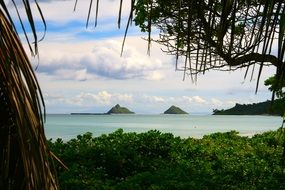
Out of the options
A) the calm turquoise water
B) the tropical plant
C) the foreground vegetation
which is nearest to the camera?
the tropical plant

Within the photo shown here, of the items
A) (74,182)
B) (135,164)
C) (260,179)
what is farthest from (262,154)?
(74,182)

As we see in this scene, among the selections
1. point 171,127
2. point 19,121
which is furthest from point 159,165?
point 171,127

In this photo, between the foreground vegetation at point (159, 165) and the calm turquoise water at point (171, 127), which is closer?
the foreground vegetation at point (159, 165)

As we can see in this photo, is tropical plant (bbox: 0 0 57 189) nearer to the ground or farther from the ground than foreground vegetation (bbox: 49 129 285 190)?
farther from the ground

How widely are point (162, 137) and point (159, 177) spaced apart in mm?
4069

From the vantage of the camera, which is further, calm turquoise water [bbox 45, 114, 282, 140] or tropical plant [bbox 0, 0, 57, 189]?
calm turquoise water [bbox 45, 114, 282, 140]

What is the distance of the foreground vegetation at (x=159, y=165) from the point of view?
9.46 meters

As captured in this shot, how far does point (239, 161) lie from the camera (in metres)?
12.5

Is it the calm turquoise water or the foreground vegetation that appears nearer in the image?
the foreground vegetation

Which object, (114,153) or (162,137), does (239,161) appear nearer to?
(162,137)

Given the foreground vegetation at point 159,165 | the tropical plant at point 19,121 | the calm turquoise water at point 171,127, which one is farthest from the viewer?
the calm turquoise water at point 171,127

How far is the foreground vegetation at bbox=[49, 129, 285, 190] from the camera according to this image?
9.46 m

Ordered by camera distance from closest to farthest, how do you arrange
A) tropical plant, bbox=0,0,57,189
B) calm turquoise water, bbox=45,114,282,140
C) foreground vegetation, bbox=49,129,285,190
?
tropical plant, bbox=0,0,57,189 < foreground vegetation, bbox=49,129,285,190 < calm turquoise water, bbox=45,114,282,140

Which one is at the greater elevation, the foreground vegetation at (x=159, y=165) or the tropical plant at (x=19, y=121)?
the tropical plant at (x=19, y=121)
